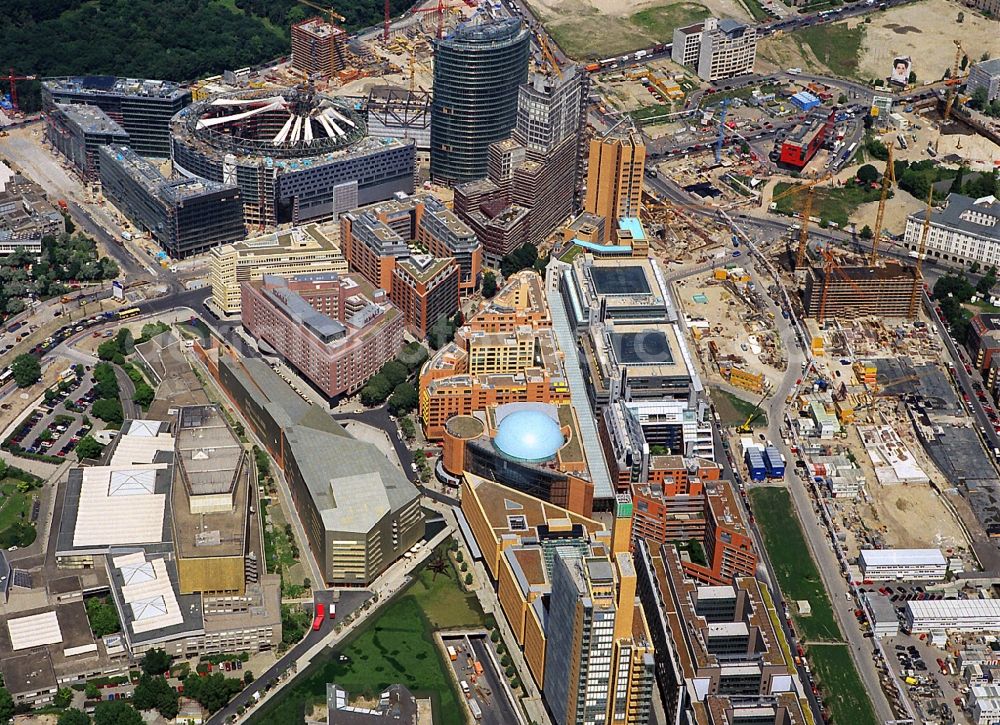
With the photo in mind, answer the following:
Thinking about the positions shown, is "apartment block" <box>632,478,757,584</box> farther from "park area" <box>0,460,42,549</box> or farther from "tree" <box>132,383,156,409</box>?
"park area" <box>0,460,42,549</box>

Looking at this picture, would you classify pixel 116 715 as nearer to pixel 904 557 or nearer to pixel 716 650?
pixel 716 650

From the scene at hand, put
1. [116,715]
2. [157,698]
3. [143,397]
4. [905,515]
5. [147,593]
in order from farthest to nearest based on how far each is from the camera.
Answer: [143,397] < [905,515] < [147,593] < [157,698] < [116,715]

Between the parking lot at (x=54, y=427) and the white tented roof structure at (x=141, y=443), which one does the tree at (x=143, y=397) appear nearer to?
the parking lot at (x=54, y=427)

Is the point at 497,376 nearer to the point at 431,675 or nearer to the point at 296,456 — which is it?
the point at 296,456

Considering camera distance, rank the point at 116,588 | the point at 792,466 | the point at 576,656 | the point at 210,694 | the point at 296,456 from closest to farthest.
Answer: the point at 576,656
the point at 210,694
the point at 116,588
the point at 296,456
the point at 792,466

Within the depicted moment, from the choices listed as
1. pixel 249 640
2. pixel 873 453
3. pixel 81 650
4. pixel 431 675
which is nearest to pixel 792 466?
pixel 873 453

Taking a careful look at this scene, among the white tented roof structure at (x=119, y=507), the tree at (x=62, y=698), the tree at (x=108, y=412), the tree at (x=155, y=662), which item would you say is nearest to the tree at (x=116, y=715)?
the tree at (x=62, y=698)

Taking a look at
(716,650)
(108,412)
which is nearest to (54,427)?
(108,412)
